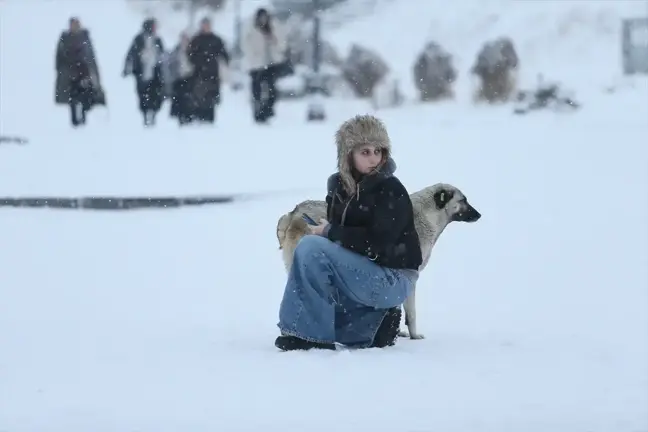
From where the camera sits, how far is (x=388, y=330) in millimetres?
7266

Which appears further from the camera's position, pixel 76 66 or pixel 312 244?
pixel 76 66

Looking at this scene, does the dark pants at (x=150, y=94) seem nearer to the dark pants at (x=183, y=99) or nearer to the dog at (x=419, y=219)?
the dark pants at (x=183, y=99)

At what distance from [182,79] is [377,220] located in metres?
19.5

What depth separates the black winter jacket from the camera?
22.7 ft

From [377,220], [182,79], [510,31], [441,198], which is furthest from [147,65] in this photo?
[510,31]

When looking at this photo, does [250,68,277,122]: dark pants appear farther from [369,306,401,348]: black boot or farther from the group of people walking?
[369,306,401,348]: black boot

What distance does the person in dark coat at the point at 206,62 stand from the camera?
25312 mm

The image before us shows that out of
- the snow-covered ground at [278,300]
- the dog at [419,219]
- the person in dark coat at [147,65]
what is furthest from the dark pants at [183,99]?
the dog at [419,219]

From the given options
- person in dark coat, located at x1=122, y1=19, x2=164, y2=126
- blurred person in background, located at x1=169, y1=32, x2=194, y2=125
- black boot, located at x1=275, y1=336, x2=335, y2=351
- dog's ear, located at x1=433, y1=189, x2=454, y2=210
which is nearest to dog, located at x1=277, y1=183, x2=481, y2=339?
dog's ear, located at x1=433, y1=189, x2=454, y2=210

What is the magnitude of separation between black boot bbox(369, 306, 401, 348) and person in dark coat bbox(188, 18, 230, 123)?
1806 centimetres

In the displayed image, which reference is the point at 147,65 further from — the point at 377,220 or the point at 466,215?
the point at 377,220

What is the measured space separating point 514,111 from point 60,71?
45.6 ft

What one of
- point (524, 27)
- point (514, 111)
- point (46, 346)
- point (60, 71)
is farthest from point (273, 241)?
point (524, 27)

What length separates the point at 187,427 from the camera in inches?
217
